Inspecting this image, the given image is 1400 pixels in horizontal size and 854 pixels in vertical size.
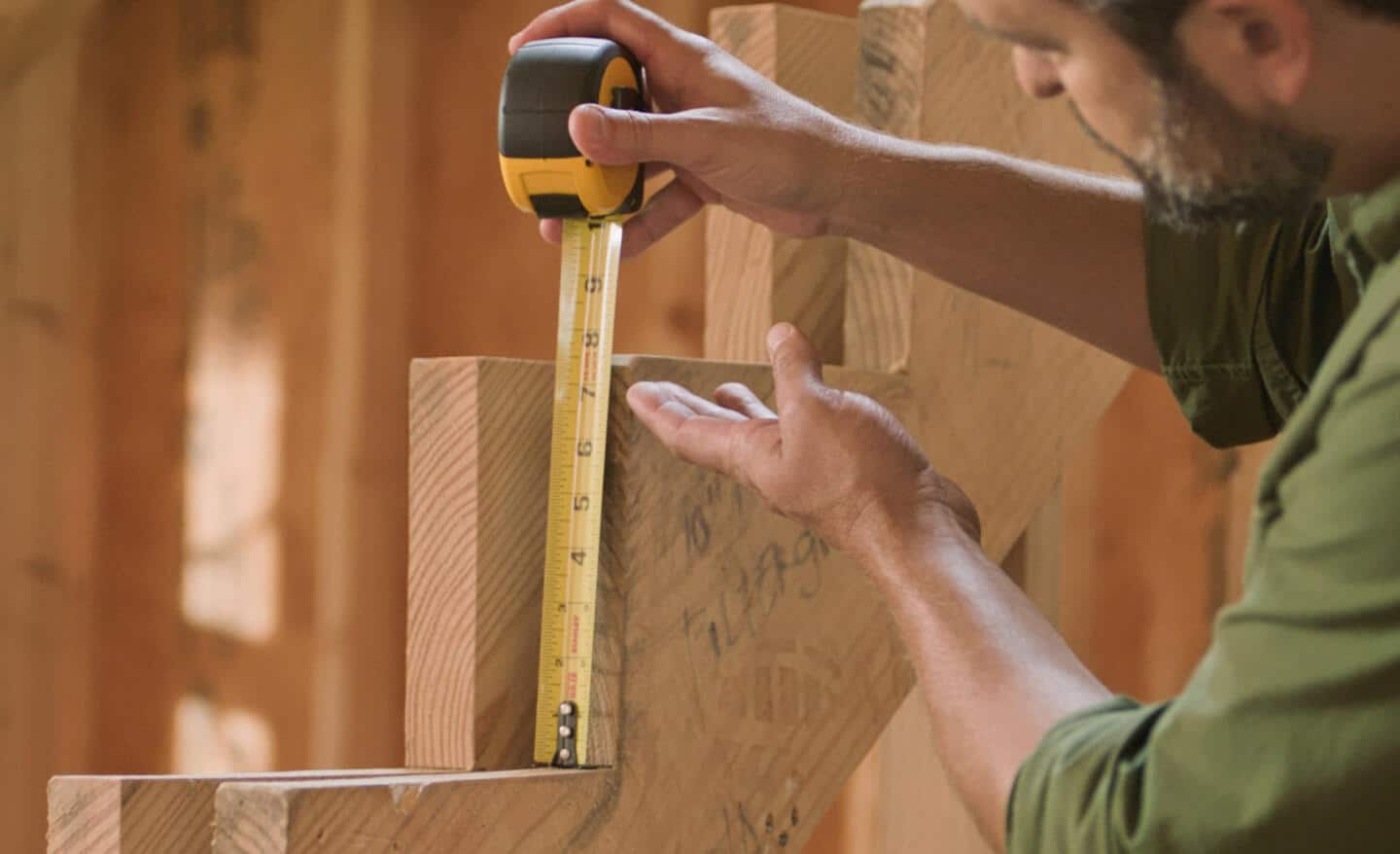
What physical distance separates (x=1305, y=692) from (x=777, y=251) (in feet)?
2.27

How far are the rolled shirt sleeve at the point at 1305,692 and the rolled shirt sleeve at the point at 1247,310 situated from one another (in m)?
0.48

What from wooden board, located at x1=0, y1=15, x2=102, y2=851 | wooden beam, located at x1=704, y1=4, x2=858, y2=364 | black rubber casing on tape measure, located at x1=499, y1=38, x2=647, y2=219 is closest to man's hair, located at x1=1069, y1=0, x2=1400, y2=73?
Result: black rubber casing on tape measure, located at x1=499, y1=38, x2=647, y2=219

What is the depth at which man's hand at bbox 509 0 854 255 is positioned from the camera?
1.12m

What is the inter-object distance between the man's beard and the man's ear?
22 millimetres

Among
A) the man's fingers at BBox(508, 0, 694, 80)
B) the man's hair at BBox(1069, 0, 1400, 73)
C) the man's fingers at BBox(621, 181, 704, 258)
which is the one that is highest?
the man's fingers at BBox(508, 0, 694, 80)

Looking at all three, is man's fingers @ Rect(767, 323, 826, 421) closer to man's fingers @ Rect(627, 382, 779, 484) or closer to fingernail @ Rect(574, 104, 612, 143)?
man's fingers @ Rect(627, 382, 779, 484)

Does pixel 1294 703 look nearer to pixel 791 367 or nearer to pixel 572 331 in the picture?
pixel 791 367

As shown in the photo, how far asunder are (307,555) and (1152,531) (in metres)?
1.33

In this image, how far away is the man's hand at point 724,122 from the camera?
112 cm

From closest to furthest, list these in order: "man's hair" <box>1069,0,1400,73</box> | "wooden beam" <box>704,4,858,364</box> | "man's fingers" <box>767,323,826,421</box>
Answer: "man's hair" <box>1069,0,1400,73</box>
"man's fingers" <box>767,323,826,421</box>
"wooden beam" <box>704,4,858,364</box>

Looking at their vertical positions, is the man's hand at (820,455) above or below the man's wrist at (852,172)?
below

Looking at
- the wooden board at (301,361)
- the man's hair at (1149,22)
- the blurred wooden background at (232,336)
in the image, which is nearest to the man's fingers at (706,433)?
the man's hair at (1149,22)

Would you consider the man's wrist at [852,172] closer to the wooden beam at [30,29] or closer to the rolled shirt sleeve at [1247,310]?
the rolled shirt sleeve at [1247,310]

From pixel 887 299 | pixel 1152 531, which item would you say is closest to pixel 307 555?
pixel 1152 531
